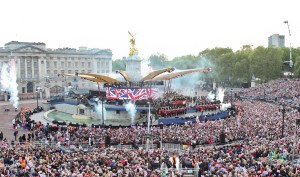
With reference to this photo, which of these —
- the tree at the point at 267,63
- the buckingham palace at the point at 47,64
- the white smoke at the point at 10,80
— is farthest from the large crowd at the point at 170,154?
the buckingham palace at the point at 47,64

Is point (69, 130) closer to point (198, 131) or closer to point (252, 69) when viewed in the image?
point (198, 131)

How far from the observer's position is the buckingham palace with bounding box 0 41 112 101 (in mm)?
98688

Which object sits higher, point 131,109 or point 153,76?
point 153,76

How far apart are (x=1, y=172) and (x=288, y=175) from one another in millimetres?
12481

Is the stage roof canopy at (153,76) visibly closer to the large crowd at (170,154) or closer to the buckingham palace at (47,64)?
the large crowd at (170,154)

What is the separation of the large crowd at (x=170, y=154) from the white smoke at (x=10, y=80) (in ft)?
152

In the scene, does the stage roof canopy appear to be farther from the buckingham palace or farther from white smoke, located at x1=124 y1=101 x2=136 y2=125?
the buckingham palace

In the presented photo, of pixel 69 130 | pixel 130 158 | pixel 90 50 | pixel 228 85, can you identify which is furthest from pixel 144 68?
pixel 90 50

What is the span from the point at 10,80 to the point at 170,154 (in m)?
71.3

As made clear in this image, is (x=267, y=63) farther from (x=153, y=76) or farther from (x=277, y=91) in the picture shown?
(x=153, y=76)

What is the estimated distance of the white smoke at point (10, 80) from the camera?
80844 millimetres

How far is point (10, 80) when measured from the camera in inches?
3433

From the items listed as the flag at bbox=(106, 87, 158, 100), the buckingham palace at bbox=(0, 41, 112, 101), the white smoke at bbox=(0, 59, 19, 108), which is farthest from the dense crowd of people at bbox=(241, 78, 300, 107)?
the white smoke at bbox=(0, 59, 19, 108)

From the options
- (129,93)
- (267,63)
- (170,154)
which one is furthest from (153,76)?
(267,63)
